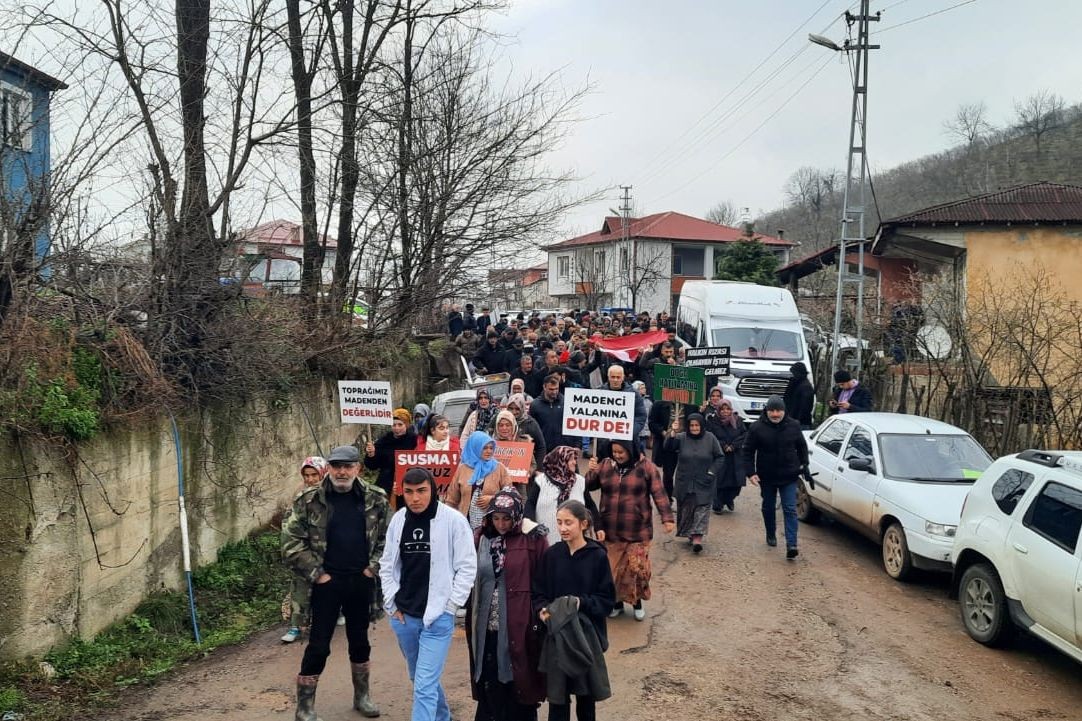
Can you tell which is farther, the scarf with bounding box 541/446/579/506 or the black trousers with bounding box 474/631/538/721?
the scarf with bounding box 541/446/579/506

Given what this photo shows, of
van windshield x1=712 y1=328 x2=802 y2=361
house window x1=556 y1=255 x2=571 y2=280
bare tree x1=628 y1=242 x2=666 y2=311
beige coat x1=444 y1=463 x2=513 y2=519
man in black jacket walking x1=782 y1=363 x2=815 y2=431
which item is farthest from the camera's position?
house window x1=556 y1=255 x2=571 y2=280

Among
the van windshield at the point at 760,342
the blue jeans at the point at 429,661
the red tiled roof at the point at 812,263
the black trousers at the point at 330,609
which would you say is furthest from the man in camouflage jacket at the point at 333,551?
the red tiled roof at the point at 812,263

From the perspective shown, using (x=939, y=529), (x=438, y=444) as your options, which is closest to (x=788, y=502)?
(x=939, y=529)

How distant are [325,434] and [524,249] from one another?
18.0 feet

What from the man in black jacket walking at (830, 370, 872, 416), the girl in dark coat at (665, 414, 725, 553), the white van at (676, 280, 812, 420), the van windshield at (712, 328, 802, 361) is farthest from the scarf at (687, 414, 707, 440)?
the van windshield at (712, 328, 802, 361)

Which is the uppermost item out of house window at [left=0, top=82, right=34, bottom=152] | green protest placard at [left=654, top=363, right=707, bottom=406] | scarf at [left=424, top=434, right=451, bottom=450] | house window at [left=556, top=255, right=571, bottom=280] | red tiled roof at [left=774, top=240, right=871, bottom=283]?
house window at [left=556, top=255, right=571, bottom=280]

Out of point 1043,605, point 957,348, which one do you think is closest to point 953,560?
point 1043,605

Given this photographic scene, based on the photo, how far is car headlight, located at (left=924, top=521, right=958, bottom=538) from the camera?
9039 millimetres

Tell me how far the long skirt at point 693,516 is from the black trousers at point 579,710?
208 inches

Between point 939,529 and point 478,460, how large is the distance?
4945 mm

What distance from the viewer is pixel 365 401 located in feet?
36.0

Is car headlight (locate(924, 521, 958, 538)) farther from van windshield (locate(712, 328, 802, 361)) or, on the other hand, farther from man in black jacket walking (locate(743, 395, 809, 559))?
van windshield (locate(712, 328, 802, 361))

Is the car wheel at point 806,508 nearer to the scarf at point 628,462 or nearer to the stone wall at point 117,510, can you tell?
the scarf at point 628,462

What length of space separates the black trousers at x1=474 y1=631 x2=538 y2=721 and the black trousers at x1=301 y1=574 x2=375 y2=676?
3.55ft
